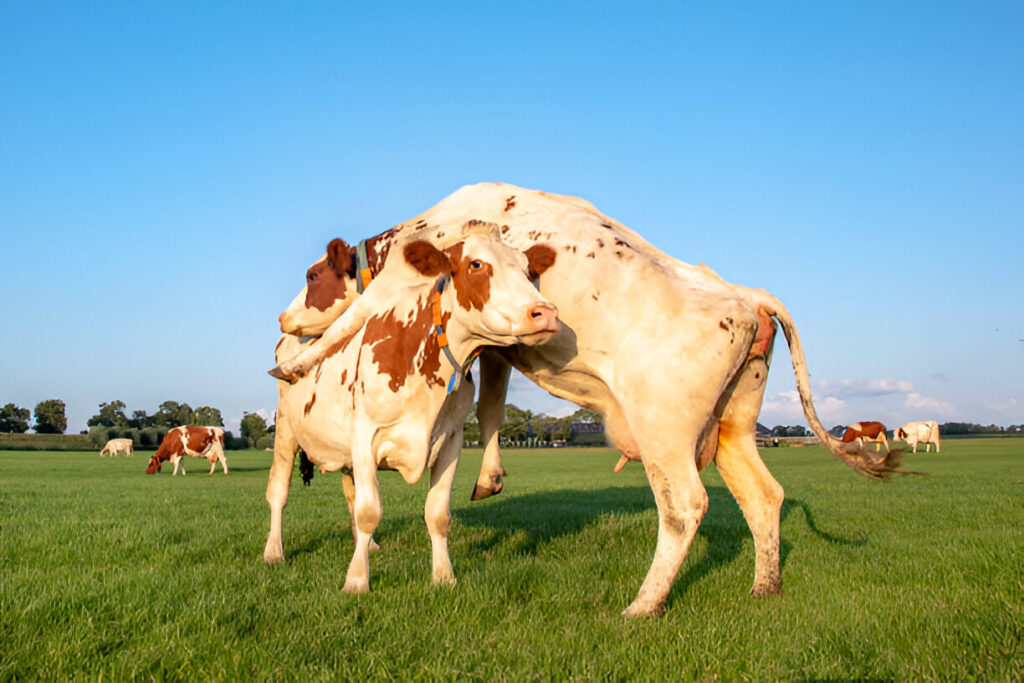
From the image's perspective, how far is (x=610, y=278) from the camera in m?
Result: 5.69

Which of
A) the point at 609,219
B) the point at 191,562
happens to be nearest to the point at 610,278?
the point at 609,219

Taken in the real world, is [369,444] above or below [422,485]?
above

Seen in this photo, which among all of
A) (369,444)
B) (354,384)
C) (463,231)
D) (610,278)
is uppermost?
(463,231)

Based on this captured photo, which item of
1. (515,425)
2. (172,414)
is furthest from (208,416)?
(515,425)

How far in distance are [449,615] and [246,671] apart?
143 cm

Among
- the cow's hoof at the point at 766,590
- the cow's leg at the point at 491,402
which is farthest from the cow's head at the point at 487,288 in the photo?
the cow's hoof at the point at 766,590

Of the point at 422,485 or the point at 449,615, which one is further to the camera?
the point at 422,485

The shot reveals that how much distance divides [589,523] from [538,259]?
5443 mm

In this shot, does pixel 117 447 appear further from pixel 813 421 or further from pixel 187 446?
pixel 813 421

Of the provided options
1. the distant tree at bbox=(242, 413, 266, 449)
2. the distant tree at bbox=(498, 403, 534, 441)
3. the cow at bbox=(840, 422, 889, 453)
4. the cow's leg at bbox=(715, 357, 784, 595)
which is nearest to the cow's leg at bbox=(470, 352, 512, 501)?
the cow's leg at bbox=(715, 357, 784, 595)

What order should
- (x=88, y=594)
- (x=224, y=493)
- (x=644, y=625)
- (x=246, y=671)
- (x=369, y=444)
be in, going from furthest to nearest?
(x=224, y=493) → (x=369, y=444) → (x=88, y=594) → (x=644, y=625) → (x=246, y=671)

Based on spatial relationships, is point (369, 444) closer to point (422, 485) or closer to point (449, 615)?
point (449, 615)

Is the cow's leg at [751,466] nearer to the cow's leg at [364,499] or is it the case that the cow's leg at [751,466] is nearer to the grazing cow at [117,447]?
the cow's leg at [364,499]

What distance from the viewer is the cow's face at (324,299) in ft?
23.0
